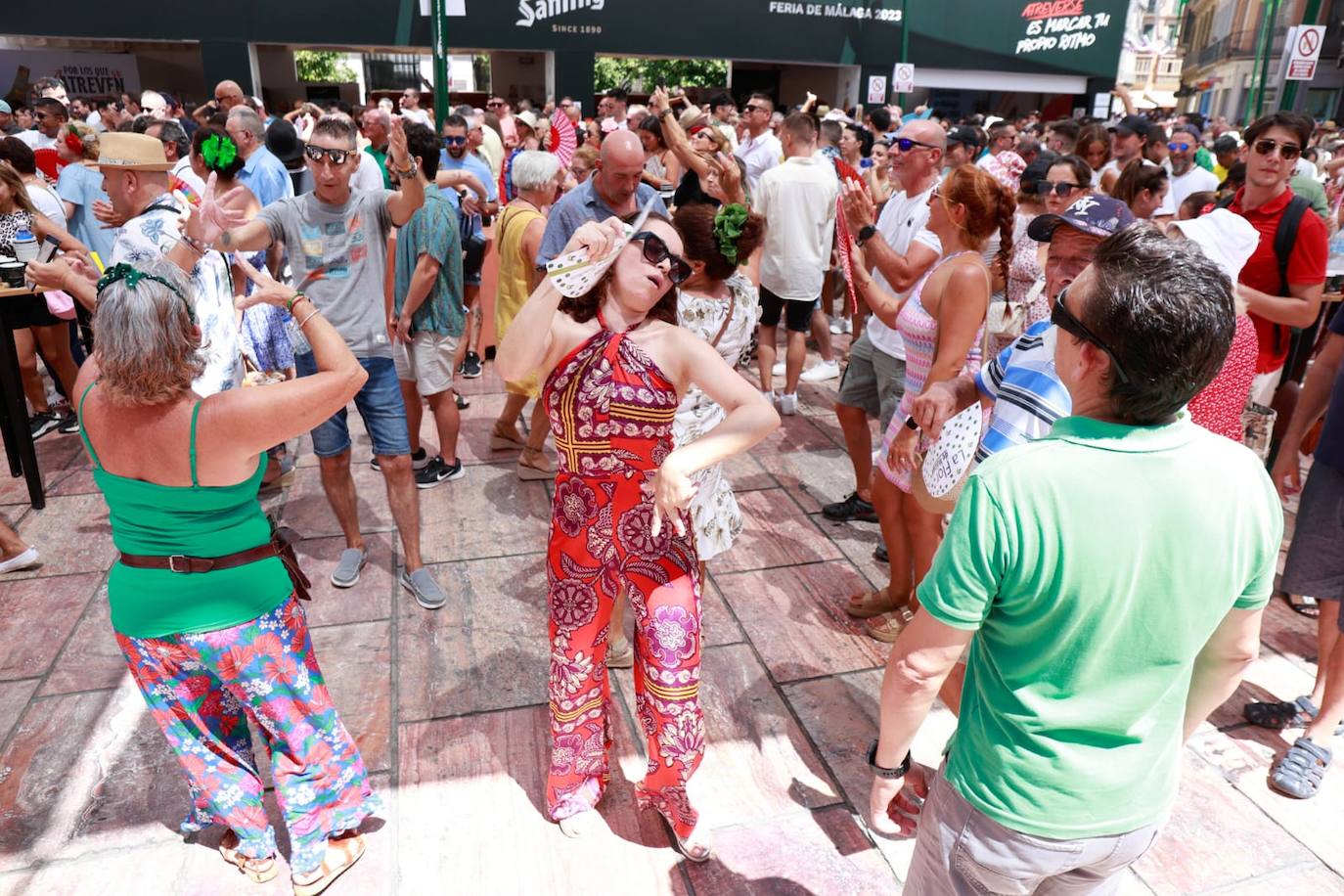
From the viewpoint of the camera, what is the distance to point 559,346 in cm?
232

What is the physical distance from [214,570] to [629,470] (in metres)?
1.08

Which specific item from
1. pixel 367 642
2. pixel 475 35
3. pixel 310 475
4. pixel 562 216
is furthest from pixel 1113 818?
pixel 475 35

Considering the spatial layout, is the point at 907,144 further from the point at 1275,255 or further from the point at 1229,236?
the point at 1275,255

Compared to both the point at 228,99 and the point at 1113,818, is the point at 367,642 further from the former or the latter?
the point at 228,99

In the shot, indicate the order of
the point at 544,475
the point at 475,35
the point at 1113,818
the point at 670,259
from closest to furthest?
the point at 1113,818
the point at 670,259
the point at 544,475
the point at 475,35

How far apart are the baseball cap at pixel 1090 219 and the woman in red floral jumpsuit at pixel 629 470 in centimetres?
106

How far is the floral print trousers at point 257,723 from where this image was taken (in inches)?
88.0

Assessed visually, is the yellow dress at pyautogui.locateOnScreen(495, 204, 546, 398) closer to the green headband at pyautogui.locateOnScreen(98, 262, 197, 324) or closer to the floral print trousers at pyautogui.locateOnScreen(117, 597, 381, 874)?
the floral print trousers at pyautogui.locateOnScreen(117, 597, 381, 874)

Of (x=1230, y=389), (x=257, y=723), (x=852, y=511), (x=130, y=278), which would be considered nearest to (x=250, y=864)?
(x=257, y=723)

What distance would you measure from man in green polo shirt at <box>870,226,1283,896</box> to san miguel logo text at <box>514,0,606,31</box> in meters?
22.3

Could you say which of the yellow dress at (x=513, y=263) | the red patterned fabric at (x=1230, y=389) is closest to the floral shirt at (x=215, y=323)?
the yellow dress at (x=513, y=263)

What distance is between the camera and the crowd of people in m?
1.38

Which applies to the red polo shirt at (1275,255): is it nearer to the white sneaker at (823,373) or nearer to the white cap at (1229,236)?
the white cap at (1229,236)

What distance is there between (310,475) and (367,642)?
2002mm
